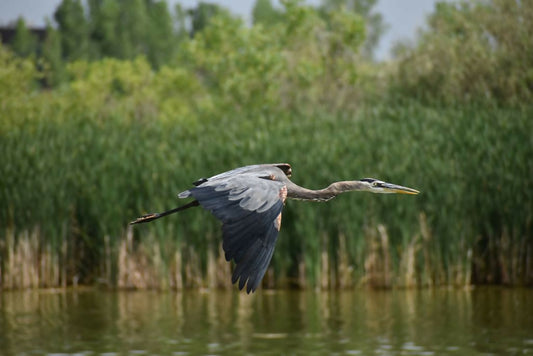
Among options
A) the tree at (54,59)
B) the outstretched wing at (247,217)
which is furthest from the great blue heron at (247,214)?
the tree at (54,59)

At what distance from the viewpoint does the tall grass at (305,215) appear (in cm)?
1523

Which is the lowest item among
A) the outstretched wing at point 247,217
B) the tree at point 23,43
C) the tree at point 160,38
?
the outstretched wing at point 247,217

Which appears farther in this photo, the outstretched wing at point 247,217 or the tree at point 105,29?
the tree at point 105,29

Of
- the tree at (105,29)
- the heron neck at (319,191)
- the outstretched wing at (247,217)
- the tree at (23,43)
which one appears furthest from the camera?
the tree at (105,29)

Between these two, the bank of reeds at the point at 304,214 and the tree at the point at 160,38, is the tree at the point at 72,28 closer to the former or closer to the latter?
the tree at the point at 160,38

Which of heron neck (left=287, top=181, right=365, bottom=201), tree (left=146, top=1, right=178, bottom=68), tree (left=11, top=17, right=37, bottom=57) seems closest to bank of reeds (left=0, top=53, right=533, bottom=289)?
heron neck (left=287, top=181, right=365, bottom=201)

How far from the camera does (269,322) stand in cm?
1364

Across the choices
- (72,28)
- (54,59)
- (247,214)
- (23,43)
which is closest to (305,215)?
(247,214)

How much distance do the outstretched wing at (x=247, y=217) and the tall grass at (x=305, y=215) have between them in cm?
813

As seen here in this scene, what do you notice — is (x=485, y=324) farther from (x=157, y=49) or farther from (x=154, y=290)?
(x=157, y=49)

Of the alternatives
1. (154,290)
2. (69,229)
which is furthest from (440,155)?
(69,229)

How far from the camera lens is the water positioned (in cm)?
1184

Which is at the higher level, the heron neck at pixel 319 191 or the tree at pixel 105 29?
the tree at pixel 105 29

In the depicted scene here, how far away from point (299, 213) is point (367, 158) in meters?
1.38
